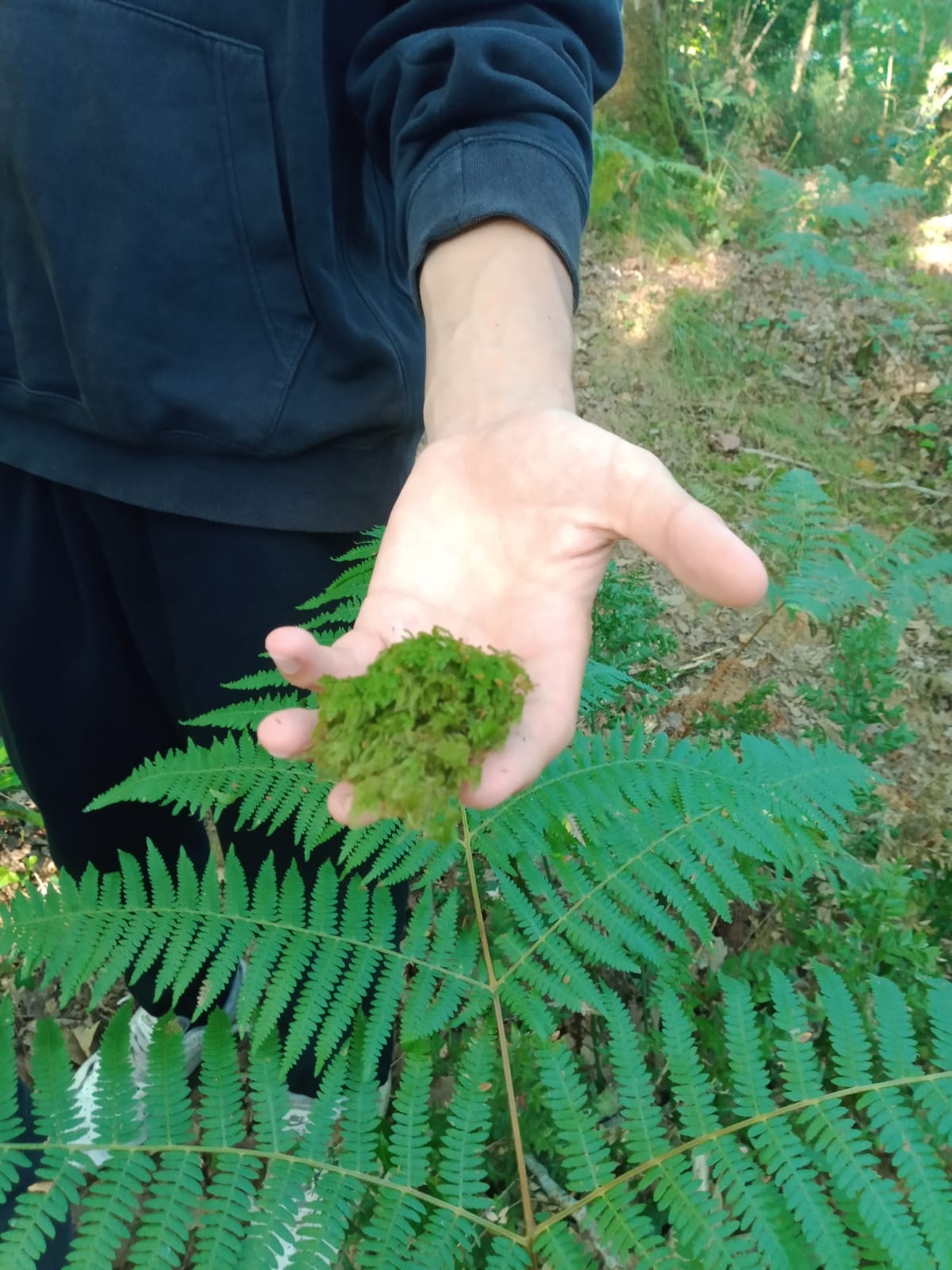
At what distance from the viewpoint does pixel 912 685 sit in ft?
13.2

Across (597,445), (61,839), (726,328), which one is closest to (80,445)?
(61,839)

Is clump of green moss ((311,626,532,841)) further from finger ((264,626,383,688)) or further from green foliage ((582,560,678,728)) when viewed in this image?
green foliage ((582,560,678,728))

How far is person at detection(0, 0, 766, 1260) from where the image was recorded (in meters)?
1.44

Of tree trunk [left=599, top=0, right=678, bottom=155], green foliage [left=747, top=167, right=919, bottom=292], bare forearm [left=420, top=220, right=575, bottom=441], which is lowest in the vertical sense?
bare forearm [left=420, top=220, right=575, bottom=441]

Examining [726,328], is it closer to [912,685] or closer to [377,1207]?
[912,685]

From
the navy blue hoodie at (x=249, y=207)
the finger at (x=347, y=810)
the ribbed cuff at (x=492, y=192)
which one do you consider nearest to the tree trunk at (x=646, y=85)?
the navy blue hoodie at (x=249, y=207)

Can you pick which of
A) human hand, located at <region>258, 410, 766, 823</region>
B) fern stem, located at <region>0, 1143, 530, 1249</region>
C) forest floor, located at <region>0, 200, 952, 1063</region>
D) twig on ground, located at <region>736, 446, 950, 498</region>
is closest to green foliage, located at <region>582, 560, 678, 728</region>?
forest floor, located at <region>0, 200, 952, 1063</region>

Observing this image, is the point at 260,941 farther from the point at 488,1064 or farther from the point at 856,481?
the point at 856,481

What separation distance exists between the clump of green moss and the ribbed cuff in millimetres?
848

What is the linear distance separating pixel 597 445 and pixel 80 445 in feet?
4.50

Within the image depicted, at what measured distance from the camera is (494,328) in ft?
5.02

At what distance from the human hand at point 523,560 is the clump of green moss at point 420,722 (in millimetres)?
37

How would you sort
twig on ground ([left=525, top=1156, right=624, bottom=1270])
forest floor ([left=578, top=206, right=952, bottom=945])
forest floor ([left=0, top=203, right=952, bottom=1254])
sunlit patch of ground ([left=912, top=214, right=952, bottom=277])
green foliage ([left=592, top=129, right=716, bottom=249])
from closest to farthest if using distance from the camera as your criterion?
twig on ground ([left=525, top=1156, right=624, bottom=1270])
forest floor ([left=0, top=203, right=952, bottom=1254])
forest floor ([left=578, top=206, right=952, bottom=945])
green foliage ([left=592, top=129, right=716, bottom=249])
sunlit patch of ground ([left=912, top=214, right=952, bottom=277])

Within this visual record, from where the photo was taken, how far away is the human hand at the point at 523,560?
3.97ft
